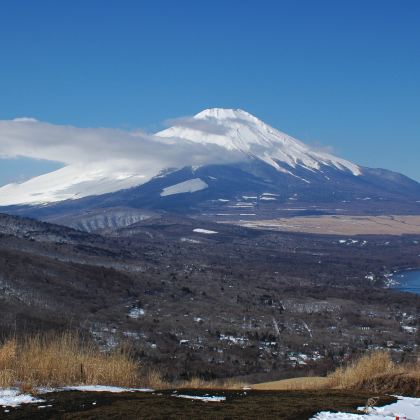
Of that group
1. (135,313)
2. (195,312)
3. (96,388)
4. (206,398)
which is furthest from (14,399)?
(195,312)

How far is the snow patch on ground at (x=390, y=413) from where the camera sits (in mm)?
6551

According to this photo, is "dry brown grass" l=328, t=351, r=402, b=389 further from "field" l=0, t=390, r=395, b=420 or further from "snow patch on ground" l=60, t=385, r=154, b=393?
"snow patch on ground" l=60, t=385, r=154, b=393

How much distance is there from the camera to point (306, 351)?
1085 inches

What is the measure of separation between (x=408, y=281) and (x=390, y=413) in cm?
6949

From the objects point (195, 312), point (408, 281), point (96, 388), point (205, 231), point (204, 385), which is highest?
point (205, 231)

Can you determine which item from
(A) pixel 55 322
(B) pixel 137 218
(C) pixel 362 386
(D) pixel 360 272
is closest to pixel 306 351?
(A) pixel 55 322

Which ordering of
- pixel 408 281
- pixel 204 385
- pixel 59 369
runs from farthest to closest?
pixel 408 281 → pixel 204 385 → pixel 59 369

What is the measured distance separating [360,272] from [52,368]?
70972 millimetres

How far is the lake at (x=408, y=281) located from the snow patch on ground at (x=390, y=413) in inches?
2170

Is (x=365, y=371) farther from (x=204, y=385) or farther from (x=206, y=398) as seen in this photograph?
(x=206, y=398)

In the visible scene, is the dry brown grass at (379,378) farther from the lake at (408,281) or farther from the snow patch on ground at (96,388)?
the lake at (408,281)

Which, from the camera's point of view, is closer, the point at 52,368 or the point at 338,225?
the point at 52,368

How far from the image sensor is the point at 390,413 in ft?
22.7

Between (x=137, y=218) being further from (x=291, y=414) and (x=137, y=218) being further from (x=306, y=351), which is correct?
(x=291, y=414)
